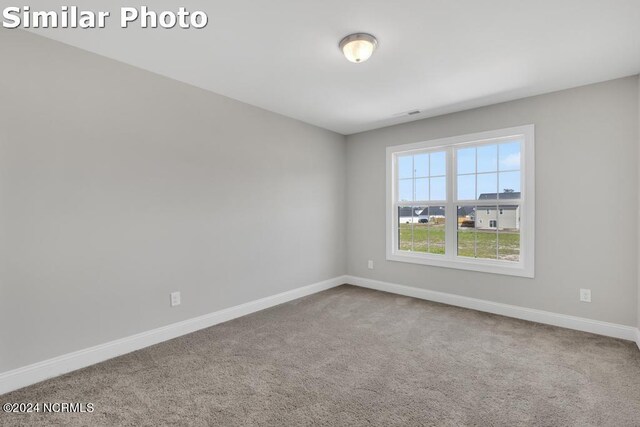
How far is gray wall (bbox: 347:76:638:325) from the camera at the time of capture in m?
2.82

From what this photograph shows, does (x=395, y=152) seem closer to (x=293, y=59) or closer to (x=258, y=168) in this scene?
(x=258, y=168)

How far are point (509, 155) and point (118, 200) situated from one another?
4.07 m

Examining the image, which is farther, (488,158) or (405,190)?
(405,190)

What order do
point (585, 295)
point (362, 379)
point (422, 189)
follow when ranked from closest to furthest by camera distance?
point (362, 379) < point (585, 295) < point (422, 189)

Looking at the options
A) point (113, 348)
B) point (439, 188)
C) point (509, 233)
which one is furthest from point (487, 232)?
point (113, 348)

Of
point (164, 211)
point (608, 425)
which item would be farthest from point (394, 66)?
point (608, 425)

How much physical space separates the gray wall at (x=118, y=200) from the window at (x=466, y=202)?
1.82 meters

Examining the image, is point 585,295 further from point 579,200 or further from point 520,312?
point 579,200

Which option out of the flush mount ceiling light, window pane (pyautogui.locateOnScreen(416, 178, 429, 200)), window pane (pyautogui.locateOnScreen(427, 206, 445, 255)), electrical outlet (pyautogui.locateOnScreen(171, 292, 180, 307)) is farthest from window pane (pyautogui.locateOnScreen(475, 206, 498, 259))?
electrical outlet (pyautogui.locateOnScreen(171, 292, 180, 307))

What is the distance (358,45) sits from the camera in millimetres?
2207

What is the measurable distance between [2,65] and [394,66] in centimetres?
287

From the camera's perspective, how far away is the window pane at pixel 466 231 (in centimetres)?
384

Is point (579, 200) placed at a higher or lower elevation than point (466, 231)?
higher

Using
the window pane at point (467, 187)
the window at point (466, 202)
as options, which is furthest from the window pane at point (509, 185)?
the window pane at point (467, 187)
